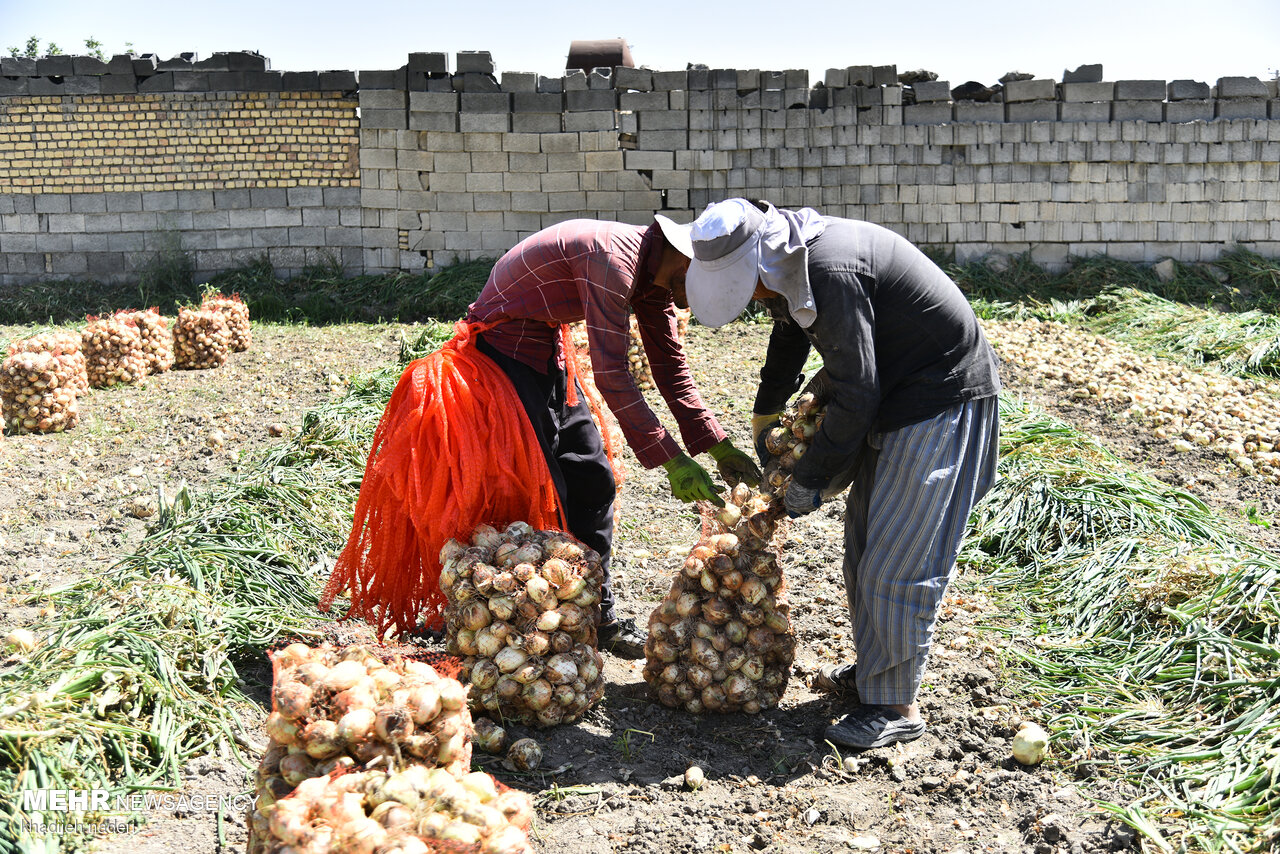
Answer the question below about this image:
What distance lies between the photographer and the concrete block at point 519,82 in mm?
9906

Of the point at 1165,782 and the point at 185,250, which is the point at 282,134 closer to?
the point at 185,250

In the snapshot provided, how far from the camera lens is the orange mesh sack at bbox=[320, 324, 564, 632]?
2766 mm

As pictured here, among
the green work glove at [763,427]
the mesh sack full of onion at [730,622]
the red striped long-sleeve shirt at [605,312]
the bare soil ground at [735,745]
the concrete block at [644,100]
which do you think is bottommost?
the bare soil ground at [735,745]

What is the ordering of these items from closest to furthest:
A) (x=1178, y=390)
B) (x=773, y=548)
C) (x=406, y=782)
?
(x=406, y=782), (x=773, y=548), (x=1178, y=390)

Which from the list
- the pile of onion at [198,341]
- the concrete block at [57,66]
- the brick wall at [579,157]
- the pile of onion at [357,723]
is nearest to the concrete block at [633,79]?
the brick wall at [579,157]

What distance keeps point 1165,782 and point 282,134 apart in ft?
33.7

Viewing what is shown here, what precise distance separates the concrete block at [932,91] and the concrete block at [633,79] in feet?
9.57

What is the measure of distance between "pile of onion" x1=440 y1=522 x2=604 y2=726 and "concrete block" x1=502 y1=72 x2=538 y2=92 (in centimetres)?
833

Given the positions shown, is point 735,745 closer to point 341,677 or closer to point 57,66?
point 341,677

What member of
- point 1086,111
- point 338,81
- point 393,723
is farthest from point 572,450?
point 1086,111

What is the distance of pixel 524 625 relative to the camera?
258cm

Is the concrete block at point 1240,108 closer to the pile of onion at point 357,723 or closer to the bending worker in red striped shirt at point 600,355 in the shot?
the bending worker in red striped shirt at point 600,355

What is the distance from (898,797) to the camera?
2447 millimetres

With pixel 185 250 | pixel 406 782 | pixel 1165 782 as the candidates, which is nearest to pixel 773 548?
pixel 1165 782
